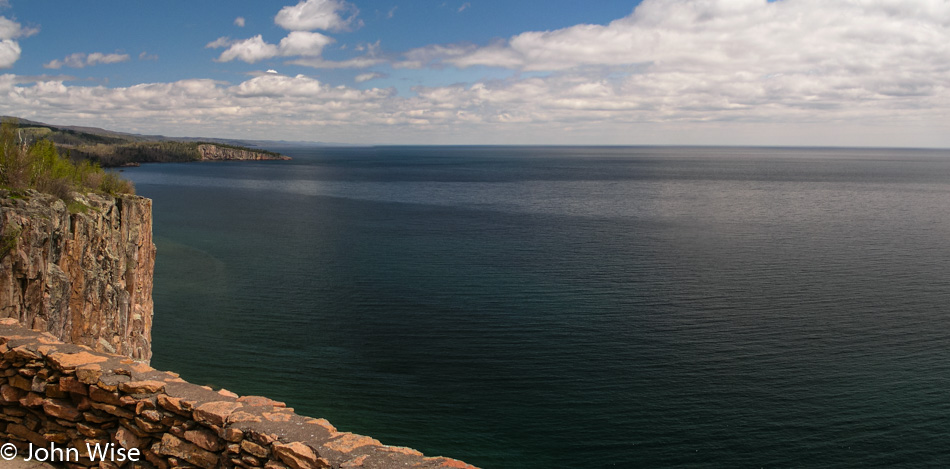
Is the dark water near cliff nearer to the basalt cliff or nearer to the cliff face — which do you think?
the cliff face

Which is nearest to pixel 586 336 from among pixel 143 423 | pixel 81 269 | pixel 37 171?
pixel 81 269

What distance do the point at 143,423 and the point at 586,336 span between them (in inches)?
1018

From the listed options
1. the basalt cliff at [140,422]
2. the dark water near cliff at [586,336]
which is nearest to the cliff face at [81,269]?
the basalt cliff at [140,422]

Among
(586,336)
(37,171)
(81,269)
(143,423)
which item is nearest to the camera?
(143,423)

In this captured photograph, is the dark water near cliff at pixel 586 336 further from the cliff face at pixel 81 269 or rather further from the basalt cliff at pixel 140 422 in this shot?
the basalt cliff at pixel 140 422

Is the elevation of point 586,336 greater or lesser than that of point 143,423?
lesser

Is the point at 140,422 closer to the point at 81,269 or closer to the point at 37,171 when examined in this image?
the point at 81,269

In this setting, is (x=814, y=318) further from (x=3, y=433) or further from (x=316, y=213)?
(x=316, y=213)

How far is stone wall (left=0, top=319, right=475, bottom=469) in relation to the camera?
777 cm

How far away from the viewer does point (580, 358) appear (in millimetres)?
29297

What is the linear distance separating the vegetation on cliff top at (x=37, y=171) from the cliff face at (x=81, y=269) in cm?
78

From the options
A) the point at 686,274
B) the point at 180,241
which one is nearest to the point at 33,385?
the point at 686,274

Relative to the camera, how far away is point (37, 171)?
62.6ft

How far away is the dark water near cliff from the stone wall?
48.1 feet
